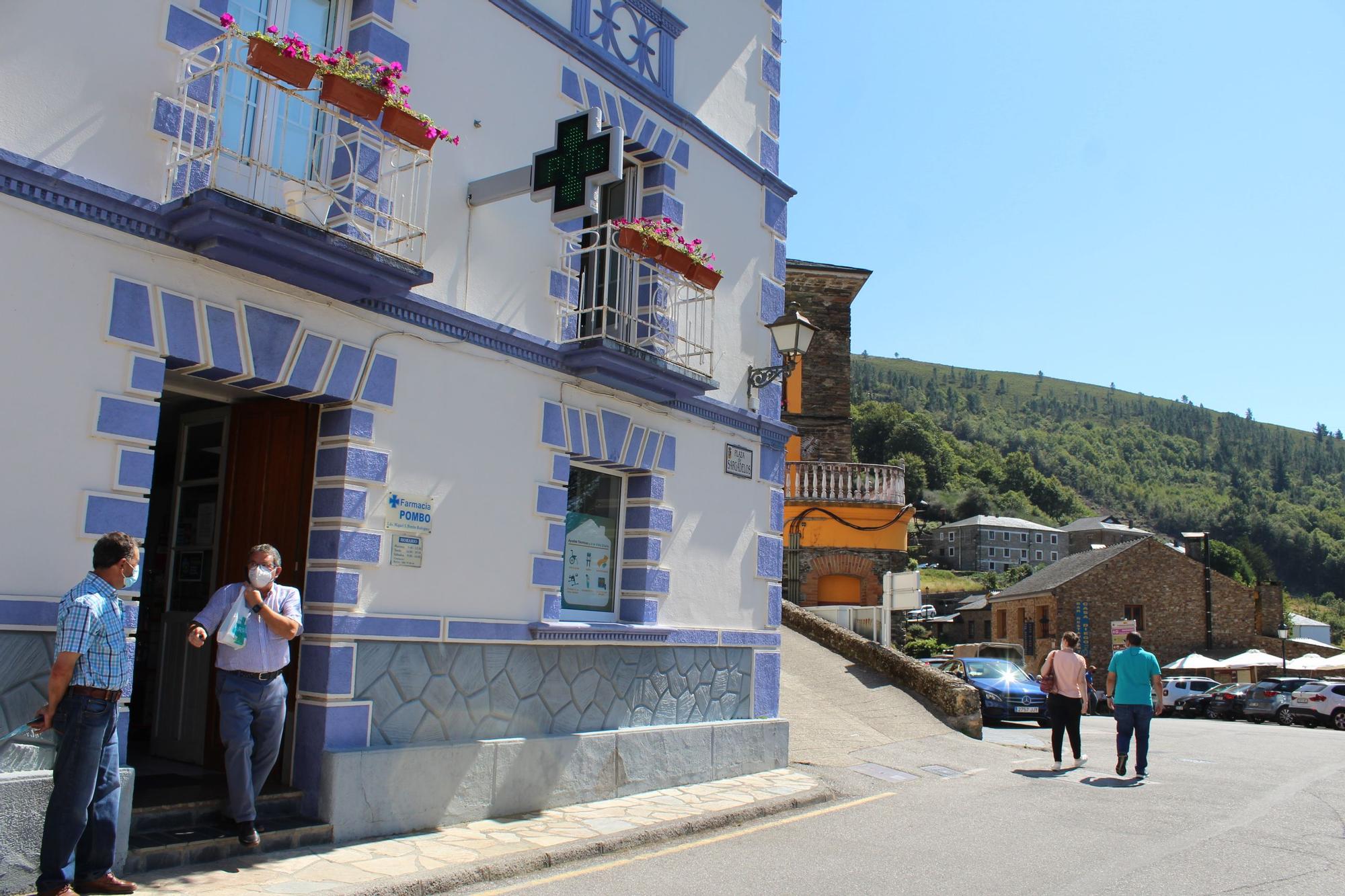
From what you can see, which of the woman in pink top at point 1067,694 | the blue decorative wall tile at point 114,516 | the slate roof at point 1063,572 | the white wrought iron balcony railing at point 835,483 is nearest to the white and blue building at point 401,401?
the blue decorative wall tile at point 114,516

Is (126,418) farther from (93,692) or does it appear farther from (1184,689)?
(1184,689)

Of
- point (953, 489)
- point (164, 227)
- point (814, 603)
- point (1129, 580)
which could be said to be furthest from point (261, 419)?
point (953, 489)

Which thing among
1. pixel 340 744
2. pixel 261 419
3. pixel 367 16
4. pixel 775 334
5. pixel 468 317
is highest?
pixel 367 16

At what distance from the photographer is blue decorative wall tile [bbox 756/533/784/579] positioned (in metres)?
11.5

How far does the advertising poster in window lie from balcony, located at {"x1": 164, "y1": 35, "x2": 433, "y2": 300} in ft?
9.90

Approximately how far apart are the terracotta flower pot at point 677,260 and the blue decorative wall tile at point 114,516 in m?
4.92

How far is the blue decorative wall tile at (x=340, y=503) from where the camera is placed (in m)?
7.34

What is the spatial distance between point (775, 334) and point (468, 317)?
4.21m

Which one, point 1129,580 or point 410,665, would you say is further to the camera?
point 1129,580

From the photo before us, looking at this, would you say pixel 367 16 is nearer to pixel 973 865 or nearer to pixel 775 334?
pixel 775 334

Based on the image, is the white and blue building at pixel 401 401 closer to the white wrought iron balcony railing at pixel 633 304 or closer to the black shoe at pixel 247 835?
the white wrought iron balcony railing at pixel 633 304

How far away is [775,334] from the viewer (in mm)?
11500

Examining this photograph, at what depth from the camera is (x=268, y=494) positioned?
25.8ft

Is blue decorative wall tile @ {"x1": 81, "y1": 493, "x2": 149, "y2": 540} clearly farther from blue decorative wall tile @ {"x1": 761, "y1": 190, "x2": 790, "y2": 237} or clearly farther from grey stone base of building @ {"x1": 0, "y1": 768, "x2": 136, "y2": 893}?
blue decorative wall tile @ {"x1": 761, "y1": 190, "x2": 790, "y2": 237}
